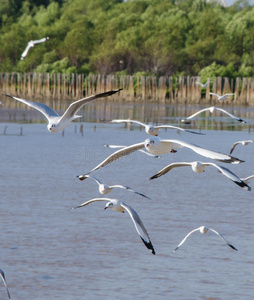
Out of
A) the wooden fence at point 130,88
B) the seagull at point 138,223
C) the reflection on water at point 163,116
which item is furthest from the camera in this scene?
the wooden fence at point 130,88

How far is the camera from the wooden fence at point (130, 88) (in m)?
64.2

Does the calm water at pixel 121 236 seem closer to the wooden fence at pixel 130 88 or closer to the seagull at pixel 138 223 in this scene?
the seagull at pixel 138 223

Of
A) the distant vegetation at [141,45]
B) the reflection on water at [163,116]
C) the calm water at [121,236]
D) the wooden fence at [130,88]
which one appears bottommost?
the calm water at [121,236]

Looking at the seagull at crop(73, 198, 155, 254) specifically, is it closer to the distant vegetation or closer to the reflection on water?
the reflection on water

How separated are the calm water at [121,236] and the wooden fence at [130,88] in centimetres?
3777

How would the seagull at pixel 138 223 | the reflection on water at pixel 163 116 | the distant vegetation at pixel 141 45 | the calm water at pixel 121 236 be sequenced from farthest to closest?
the distant vegetation at pixel 141 45 → the reflection on water at pixel 163 116 → the calm water at pixel 121 236 → the seagull at pixel 138 223

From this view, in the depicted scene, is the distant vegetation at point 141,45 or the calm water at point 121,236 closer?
the calm water at point 121,236

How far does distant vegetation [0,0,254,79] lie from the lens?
75188mm

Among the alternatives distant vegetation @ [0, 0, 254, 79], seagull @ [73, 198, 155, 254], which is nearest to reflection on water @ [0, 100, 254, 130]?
distant vegetation @ [0, 0, 254, 79]

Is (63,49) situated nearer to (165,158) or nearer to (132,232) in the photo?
(165,158)

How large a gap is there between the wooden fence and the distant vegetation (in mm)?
2708

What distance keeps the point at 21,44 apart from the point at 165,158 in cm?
5629

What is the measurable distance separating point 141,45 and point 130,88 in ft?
37.0

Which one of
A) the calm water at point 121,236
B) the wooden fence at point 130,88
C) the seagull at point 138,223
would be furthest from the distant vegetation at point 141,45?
the seagull at point 138,223
